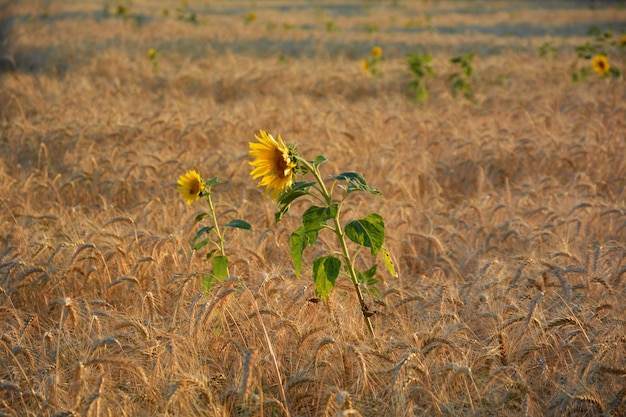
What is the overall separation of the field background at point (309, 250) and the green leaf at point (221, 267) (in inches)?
5.9

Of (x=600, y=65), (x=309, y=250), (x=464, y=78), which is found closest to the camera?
(x=309, y=250)

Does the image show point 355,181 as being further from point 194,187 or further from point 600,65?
point 600,65

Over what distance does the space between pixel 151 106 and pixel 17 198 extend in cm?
301

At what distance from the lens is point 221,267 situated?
95.8 inches

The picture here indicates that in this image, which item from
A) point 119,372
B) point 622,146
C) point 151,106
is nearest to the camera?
point 119,372

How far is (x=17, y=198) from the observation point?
381cm

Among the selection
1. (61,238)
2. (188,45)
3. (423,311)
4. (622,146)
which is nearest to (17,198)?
(61,238)

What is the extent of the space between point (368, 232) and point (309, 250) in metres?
1.39

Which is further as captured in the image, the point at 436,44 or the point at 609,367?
the point at 436,44

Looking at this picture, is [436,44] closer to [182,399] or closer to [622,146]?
[622,146]

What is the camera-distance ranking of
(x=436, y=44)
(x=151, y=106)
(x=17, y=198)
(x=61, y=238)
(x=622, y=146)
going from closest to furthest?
(x=61, y=238) < (x=17, y=198) < (x=622, y=146) < (x=151, y=106) < (x=436, y=44)

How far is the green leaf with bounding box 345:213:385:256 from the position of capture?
6.60ft

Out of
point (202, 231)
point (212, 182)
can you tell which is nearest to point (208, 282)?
point (202, 231)

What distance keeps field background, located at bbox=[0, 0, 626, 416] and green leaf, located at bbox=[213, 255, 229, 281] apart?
0.49ft
